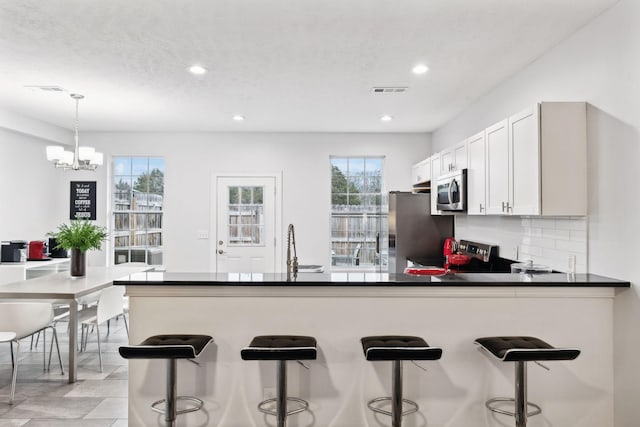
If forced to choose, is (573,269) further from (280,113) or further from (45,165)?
(45,165)

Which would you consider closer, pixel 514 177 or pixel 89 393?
pixel 514 177

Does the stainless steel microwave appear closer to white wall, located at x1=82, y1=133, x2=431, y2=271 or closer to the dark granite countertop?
the dark granite countertop

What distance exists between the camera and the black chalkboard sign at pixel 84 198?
20.6 feet

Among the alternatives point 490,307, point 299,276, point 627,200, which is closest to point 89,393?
point 299,276

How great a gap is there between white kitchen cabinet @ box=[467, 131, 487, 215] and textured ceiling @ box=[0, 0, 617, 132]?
558 mm

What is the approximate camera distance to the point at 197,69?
357 centimetres

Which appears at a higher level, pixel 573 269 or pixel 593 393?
pixel 573 269

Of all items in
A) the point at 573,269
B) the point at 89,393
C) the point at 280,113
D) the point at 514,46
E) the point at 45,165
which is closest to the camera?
the point at 573,269

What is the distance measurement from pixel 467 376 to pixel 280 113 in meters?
3.52

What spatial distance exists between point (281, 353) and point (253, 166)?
14.4 ft

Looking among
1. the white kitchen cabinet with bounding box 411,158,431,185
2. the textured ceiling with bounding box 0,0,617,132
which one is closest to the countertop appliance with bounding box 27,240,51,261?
the textured ceiling with bounding box 0,0,617,132

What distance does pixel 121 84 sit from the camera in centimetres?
398

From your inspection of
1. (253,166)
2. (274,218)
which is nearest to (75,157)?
(253,166)

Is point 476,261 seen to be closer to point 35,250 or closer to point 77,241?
point 77,241
